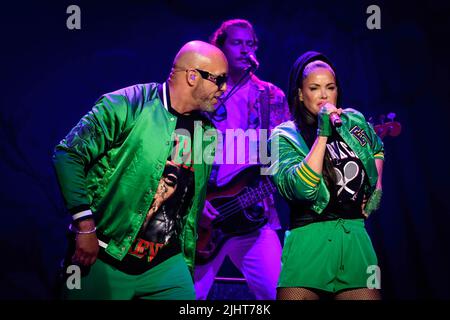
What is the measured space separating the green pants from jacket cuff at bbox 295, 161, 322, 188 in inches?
34.5

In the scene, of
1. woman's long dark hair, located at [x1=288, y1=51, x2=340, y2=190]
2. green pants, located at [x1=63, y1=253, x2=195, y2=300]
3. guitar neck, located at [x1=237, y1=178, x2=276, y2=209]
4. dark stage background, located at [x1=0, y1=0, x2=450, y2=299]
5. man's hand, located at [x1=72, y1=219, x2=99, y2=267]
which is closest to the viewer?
man's hand, located at [x1=72, y1=219, x2=99, y2=267]

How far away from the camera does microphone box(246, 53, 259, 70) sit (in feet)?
15.5

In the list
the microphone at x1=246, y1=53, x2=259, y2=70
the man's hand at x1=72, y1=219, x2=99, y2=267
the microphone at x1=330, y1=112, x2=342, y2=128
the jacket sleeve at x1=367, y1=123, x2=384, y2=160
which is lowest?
the man's hand at x1=72, y1=219, x2=99, y2=267

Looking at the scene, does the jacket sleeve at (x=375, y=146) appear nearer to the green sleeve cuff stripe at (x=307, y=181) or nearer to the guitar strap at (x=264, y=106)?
the green sleeve cuff stripe at (x=307, y=181)

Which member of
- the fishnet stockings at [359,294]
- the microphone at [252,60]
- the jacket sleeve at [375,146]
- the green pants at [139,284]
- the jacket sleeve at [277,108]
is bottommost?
the fishnet stockings at [359,294]

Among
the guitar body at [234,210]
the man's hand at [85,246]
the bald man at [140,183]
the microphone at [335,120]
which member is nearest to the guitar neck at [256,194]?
the guitar body at [234,210]

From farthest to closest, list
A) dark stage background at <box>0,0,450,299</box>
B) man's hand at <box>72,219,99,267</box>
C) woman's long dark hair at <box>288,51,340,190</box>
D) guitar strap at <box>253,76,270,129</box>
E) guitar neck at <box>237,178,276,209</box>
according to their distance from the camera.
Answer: dark stage background at <box>0,0,450,299</box> → guitar strap at <box>253,76,270,129</box> → guitar neck at <box>237,178,276,209</box> → woman's long dark hair at <box>288,51,340,190</box> → man's hand at <box>72,219,99,267</box>

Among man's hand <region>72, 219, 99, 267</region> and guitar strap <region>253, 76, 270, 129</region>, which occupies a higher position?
guitar strap <region>253, 76, 270, 129</region>

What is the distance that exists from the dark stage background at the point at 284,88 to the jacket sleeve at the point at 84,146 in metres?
2.05

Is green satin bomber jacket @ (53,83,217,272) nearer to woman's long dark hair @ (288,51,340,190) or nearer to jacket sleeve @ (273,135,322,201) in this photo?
jacket sleeve @ (273,135,322,201)

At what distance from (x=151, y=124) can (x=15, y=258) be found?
263cm

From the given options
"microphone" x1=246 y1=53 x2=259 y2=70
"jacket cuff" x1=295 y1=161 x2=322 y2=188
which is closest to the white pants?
"microphone" x1=246 y1=53 x2=259 y2=70

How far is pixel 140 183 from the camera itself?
9.77 feet

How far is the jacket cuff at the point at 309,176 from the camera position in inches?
110
